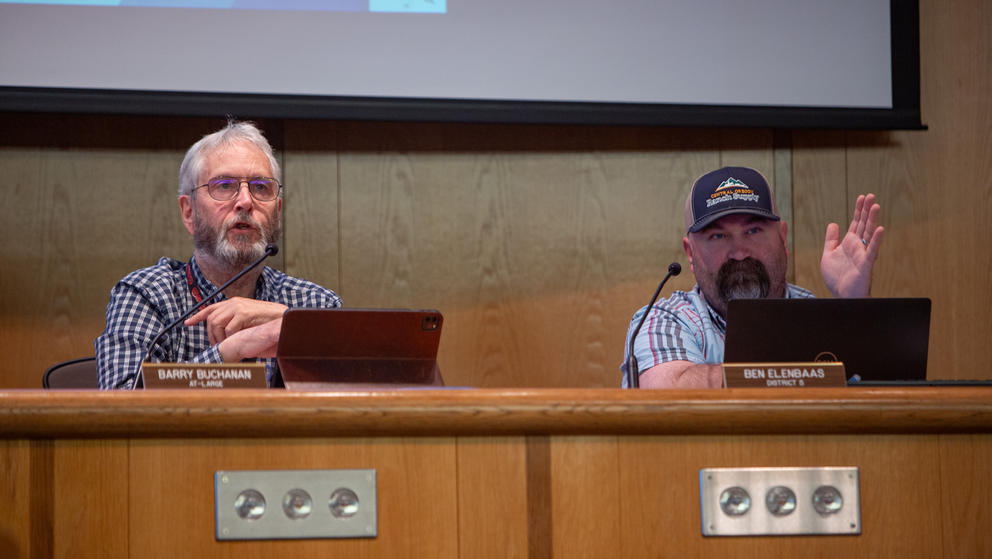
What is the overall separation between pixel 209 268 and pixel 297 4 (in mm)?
→ 960

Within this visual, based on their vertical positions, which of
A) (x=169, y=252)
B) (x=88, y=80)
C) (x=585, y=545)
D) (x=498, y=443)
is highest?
(x=88, y=80)

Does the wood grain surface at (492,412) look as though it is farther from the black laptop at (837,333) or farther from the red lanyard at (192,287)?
the red lanyard at (192,287)

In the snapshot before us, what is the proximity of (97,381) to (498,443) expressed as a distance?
1180mm

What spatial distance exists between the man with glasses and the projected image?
67cm

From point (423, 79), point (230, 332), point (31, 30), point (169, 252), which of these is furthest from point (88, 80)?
point (230, 332)

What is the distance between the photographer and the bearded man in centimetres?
195

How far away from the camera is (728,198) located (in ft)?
6.44

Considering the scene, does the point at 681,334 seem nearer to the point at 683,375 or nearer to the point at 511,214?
the point at 683,375

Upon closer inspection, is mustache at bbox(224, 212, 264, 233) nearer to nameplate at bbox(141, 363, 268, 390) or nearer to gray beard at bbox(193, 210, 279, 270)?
gray beard at bbox(193, 210, 279, 270)

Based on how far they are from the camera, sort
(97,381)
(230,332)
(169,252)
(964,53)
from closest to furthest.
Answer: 1. (230,332)
2. (97,381)
3. (169,252)
4. (964,53)

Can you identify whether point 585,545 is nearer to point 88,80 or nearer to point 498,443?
point 498,443

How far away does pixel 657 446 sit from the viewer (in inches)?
38.0

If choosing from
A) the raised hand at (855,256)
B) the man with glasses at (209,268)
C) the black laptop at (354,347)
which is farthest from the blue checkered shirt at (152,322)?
the raised hand at (855,256)

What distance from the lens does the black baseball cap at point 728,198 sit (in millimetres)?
1959
